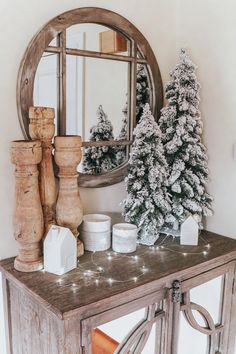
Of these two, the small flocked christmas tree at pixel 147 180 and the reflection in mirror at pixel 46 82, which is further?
the small flocked christmas tree at pixel 147 180

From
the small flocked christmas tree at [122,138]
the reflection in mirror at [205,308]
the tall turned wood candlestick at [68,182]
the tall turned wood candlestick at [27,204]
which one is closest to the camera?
the tall turned wood candlestick at [27,204]

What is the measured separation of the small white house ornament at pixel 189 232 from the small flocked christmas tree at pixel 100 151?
0.40m

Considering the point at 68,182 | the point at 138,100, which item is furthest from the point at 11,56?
the point at 138,100

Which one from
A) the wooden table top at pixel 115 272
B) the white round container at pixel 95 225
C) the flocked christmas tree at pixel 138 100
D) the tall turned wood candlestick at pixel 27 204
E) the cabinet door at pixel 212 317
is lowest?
the cabinet door at pixel 212 317

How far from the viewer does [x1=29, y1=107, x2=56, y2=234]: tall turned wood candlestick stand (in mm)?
1203

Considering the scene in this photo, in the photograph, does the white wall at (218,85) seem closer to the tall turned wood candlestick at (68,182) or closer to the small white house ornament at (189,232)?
the small white house ornament at (189,232)

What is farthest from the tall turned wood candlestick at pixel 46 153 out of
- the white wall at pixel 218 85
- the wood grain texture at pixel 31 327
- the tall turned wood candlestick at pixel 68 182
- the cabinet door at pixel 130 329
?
the white wall at pixel 218 85

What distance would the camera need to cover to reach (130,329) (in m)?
1.19

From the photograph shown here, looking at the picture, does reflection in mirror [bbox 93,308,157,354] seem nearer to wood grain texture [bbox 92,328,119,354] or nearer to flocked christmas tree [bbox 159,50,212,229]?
wood grain texture [bbox 92,328,119,354]

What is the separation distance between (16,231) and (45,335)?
330mm

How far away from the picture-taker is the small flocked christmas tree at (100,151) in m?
1.47

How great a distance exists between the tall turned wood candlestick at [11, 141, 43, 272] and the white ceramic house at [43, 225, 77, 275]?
1.7 inches

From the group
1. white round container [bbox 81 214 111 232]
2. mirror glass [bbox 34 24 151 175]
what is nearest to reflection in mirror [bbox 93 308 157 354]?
white round container [bbox 81 214 111 232]

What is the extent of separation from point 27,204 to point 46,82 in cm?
46
